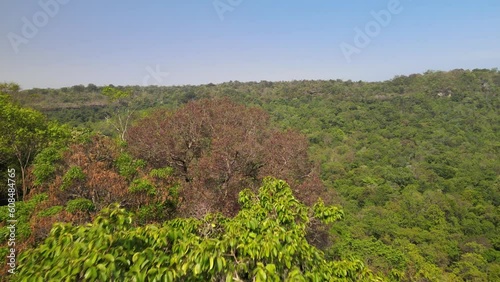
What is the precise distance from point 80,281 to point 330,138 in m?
61.9

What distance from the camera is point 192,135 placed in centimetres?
1179

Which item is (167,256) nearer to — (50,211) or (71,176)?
(50,211)

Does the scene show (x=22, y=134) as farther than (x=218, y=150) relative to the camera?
No

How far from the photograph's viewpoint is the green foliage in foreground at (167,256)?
1965 mm

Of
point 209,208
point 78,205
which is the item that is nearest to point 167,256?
point 78,205

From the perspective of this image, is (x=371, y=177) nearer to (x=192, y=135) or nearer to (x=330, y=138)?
(x=330, y=138)

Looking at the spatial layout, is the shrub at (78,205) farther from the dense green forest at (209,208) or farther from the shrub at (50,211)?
the shrub at (50,211)

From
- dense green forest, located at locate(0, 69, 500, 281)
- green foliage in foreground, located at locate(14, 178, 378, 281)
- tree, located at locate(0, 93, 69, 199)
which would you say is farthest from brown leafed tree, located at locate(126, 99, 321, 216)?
green foliage in foreground, located at locate(14, 178, 378, 281)

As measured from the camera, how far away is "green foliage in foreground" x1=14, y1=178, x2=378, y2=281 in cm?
196

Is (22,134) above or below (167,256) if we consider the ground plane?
below

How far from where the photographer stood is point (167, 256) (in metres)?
2.27

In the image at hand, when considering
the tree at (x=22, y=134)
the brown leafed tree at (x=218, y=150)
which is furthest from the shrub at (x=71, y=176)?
the tree at (x=22, y=134)

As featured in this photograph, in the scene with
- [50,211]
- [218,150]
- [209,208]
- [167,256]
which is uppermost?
[167,256]

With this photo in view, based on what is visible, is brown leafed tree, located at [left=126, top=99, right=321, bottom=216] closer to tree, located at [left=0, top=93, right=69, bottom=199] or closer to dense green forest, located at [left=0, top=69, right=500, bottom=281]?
dense green forest, located at [left=0, top=69, right=500, bottom=281]
